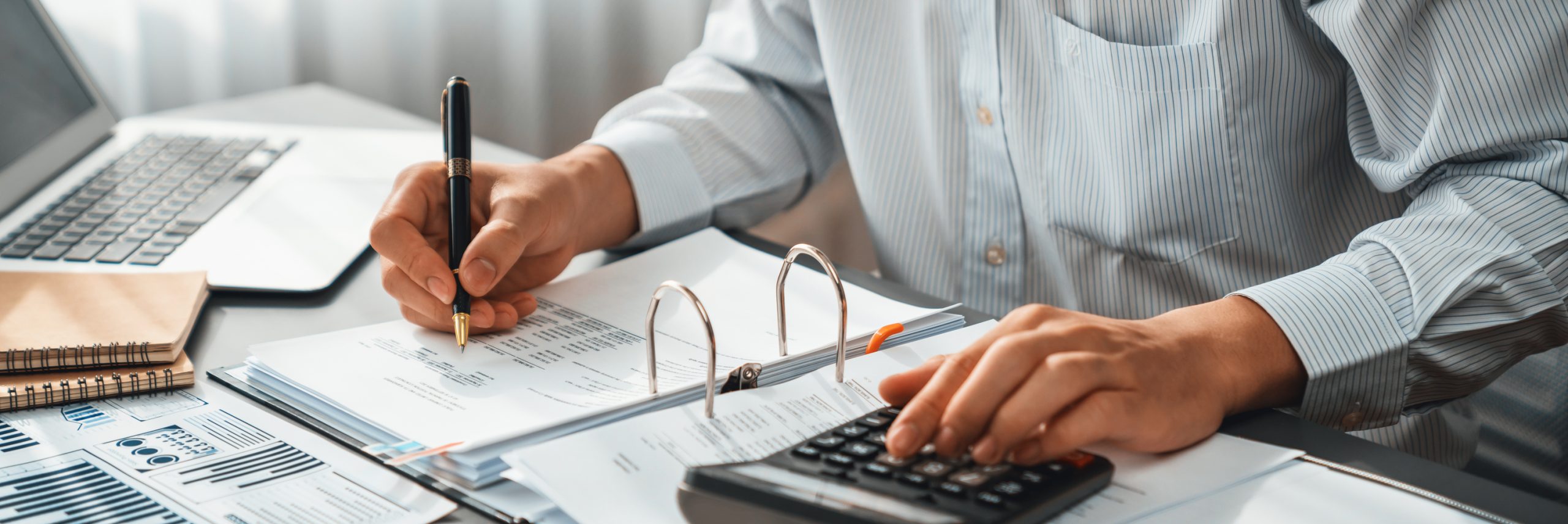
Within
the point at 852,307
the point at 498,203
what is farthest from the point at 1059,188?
the point at 498,203

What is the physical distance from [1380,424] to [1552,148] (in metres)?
0.20

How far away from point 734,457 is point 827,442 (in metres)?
0.05

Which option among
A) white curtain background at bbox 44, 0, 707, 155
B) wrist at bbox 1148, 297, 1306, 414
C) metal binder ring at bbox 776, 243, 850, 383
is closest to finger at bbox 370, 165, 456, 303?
metal binder ring at bbox 776, 243, 850, 383

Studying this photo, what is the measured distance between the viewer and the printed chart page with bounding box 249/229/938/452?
0.56 m

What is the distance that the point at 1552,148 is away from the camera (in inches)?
25.2

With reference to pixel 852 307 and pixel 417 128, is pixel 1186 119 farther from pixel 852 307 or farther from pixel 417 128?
pixel 417 128

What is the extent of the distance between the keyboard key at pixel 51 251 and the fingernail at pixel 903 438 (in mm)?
734

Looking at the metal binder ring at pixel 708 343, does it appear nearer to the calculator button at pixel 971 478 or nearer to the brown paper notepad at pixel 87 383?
the calculator button at pixel 971 478

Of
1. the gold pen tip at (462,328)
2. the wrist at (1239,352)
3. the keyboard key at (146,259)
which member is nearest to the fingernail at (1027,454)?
the wrist at (1239,352)

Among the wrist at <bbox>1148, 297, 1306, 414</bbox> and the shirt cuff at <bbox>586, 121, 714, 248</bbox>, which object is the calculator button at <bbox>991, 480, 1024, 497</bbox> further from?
the shirt cuff at <bbox>586, 121, 714, 248</bbox>

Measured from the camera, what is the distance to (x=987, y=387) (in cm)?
47

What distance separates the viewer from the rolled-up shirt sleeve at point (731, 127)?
0.93m

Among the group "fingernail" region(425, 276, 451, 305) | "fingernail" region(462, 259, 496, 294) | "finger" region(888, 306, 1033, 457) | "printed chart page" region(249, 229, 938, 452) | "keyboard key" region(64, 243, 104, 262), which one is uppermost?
"finger" region(888, 306, 1033, 457)

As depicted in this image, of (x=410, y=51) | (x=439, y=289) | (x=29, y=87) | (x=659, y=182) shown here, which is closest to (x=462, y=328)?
(x=439, y=289)
